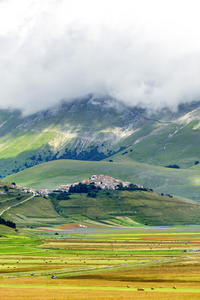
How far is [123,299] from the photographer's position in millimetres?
65688

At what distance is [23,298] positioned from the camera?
65625 millimetres

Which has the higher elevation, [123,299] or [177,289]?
[123,299]

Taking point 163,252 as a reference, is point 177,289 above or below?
above

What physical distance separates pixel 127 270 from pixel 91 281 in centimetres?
1484

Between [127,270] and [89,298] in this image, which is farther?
[127,270]

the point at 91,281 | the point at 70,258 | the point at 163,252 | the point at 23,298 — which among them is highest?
the point at 23,298

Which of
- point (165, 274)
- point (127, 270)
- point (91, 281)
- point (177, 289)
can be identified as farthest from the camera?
point (127, 270)

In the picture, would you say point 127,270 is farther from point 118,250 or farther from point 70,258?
point 118,250

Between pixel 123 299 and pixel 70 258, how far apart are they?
57.5 m

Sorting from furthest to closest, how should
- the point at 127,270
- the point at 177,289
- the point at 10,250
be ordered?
1. the point at 10,250
2. the point at 127,270
3. the point at 177,289

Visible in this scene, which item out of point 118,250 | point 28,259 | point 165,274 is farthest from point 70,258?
point 165,274

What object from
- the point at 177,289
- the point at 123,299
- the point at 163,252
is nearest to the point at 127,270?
the point at 177,289

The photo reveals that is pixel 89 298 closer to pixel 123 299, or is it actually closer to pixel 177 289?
pixel 123 299

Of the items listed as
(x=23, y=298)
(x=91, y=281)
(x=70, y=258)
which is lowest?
(x=70, y=258)
